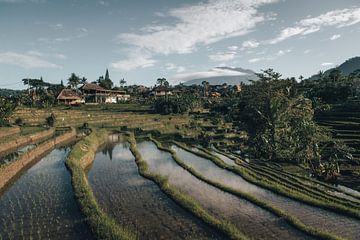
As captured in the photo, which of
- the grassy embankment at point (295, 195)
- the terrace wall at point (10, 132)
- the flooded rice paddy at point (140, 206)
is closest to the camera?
the flooded rice paddy at point (140, 206)

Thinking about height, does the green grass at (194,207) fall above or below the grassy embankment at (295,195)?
above

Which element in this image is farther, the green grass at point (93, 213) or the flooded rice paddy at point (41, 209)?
the flooded rice paddy at point (41, 209)

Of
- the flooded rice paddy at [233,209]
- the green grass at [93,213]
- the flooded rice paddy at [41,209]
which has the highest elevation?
the green grass at [93,213]

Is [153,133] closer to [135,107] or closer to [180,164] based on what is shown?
[180,164]

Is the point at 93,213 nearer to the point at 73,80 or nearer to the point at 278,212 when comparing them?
the point at 278,212

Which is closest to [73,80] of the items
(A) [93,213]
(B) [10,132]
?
(B) [10,132]

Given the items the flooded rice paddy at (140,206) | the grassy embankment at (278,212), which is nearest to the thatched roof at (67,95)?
the flooded rice paddy at (140,206)

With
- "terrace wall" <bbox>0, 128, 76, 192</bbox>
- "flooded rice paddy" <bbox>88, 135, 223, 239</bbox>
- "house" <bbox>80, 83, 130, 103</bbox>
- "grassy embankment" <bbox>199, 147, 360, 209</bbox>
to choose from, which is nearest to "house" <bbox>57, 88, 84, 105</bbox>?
"house" <bbox>80, 83, 130, 103</bbox>

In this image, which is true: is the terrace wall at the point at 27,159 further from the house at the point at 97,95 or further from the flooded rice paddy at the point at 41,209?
the house at the point at 97,95
